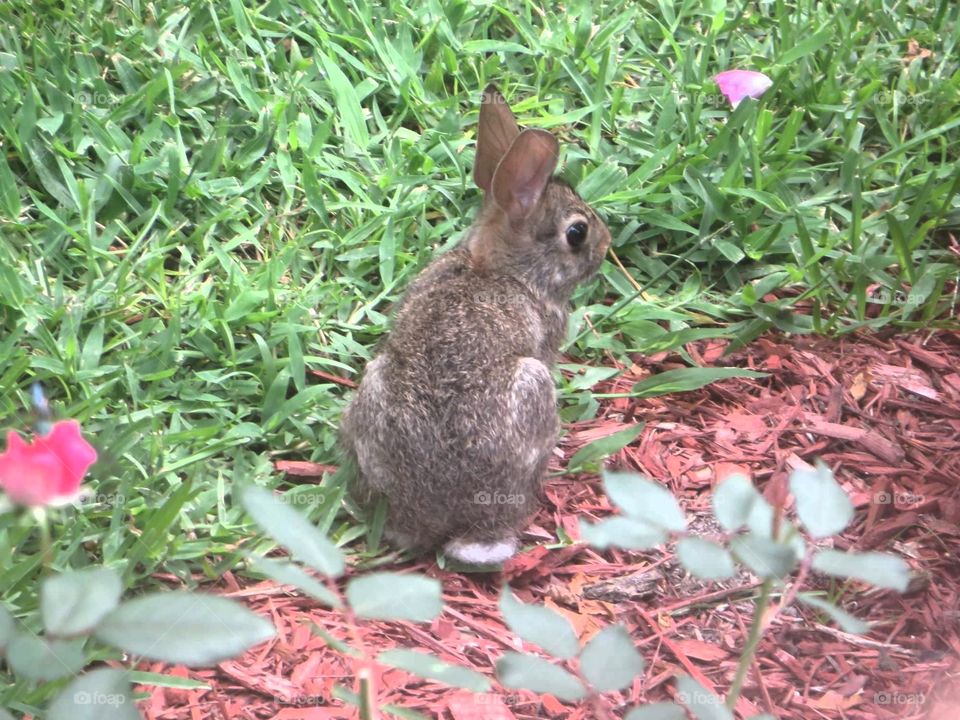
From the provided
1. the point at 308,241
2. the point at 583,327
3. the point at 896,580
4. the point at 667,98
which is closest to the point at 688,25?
the point at 667,98

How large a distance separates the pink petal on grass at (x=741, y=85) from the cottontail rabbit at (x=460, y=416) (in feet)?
5.28

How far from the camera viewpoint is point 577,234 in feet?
14.1

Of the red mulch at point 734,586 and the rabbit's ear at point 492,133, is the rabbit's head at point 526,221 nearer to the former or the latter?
the rabbit's ear at point 492,133

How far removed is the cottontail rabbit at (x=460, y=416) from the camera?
11.5 feet

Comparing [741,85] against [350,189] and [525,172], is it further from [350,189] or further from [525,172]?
[350,189]

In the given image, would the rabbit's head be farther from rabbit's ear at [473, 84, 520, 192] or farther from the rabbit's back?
the rabbit's back

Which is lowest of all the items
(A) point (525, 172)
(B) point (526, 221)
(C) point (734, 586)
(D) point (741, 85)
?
(C) point (734, 586)

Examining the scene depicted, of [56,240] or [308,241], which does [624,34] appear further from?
[56,240]

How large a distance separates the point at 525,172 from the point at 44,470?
2.94 meters

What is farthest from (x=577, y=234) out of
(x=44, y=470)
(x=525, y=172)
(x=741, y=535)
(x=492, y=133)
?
(x=44, y=470)

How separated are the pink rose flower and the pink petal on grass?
439 cm

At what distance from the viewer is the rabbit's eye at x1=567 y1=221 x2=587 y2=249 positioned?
4.28 meters

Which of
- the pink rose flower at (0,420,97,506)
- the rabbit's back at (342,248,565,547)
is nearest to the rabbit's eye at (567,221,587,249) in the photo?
the rabbit's back at (342,248,565,547)

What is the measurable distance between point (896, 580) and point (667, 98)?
13.7 feet
